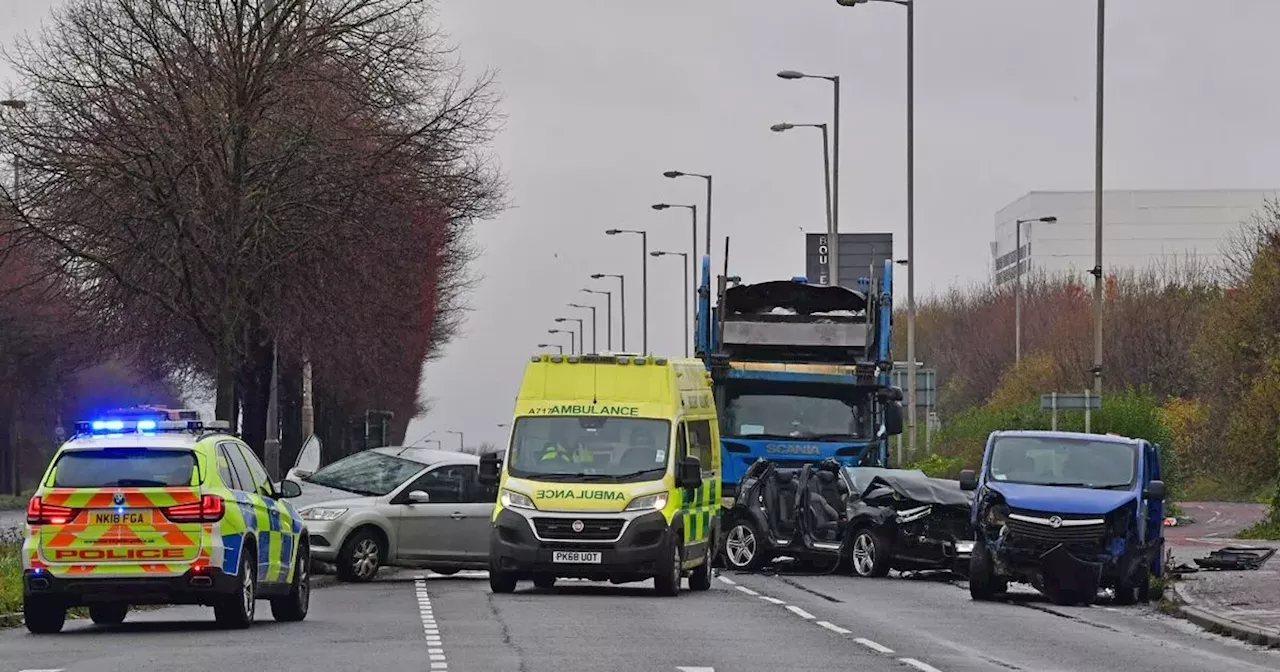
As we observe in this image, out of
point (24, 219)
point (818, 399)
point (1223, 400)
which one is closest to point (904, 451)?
point (1223, 400)

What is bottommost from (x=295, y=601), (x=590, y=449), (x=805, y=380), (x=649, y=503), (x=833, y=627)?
(x=833, y=627)

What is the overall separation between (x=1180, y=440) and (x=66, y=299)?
43075mm

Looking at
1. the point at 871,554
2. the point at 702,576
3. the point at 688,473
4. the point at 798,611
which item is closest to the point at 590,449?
the point at 688,473

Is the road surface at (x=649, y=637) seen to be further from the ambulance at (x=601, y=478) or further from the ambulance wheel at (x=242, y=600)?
the ambulance at (x=601, y=478)

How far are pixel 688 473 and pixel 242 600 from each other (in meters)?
7.07

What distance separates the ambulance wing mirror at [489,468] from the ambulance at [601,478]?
16 mm

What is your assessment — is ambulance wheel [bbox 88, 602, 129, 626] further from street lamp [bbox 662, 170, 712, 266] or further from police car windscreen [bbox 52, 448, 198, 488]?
street lamp [bbox 662, 170, 712, 266]

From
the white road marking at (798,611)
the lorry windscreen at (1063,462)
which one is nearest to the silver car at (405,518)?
the white road marking at (798,611)

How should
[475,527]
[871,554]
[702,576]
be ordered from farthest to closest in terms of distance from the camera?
[871,554] → [475,527] → [702,576]

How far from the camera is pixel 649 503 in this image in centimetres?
2595

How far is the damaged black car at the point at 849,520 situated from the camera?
1233 inches

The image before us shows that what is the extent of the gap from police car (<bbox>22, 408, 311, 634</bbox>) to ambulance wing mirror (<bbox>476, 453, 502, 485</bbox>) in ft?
21.1

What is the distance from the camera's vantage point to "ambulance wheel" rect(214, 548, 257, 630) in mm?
20234

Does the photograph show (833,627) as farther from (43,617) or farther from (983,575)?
(43,617)
